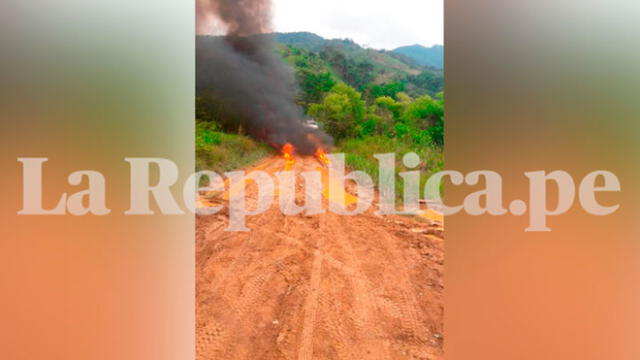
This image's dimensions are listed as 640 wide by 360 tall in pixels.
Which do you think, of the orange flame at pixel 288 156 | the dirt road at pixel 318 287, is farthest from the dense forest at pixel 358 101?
the dirt road at pixel 318 287

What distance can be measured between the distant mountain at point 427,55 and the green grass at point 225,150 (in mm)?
940

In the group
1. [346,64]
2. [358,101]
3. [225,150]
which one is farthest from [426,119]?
[225,150]

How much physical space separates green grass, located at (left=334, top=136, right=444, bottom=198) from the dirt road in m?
0.20

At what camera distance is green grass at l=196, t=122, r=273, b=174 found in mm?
2002

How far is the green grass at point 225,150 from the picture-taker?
78.8 inches

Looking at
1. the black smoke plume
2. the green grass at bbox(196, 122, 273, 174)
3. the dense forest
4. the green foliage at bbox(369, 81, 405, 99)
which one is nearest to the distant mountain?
the dense forest

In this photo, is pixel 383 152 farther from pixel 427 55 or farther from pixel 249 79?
pixel 249 79

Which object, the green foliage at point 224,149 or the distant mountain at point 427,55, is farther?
the green foliage at point 224,149

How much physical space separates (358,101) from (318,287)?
1.07 metres

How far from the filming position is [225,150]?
2.01 metres

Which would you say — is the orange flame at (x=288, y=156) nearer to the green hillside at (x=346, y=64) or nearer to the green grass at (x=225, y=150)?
the green grass at (x=225, y=150)

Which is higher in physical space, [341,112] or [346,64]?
[346,64]

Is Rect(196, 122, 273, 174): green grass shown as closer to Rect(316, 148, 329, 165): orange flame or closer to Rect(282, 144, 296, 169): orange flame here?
Rect(282, 144, 296, 169): orange flame

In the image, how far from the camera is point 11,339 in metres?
1.82
